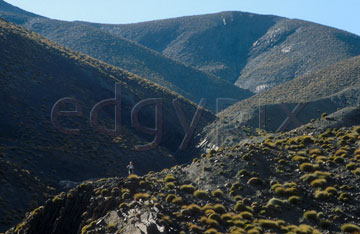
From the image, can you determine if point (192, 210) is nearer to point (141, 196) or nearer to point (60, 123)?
point (141, 196)

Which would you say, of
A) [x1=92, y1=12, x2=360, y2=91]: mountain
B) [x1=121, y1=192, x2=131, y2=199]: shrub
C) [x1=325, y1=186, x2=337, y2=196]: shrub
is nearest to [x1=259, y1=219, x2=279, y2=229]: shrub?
[x1=325, y1=186, x2=337, y2=196]: shrub

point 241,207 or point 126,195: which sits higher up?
point 241,207

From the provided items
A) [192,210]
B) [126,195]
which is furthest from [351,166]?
[126,195]

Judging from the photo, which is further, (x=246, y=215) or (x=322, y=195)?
(x=322, y=195)

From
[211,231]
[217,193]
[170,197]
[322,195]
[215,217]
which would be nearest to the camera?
[211,231]

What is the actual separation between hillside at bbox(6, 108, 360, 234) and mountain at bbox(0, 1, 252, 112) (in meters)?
85.7

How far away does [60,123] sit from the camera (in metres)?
58.8

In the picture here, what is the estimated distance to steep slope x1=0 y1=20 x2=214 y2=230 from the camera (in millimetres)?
44594

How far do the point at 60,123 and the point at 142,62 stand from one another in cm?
8413

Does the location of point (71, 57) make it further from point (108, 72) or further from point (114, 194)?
point (114, 194)

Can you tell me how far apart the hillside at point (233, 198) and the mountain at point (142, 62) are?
85.7m

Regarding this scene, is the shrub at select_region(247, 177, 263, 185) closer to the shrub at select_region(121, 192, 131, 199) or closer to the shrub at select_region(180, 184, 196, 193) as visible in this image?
the shrub at select_region(180, 184, 196, 193)

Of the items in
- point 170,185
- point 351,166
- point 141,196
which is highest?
point 351,166

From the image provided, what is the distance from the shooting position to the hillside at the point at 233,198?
22672 millimetres
